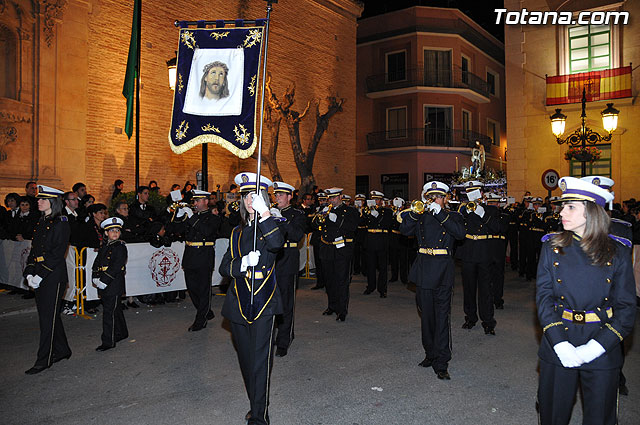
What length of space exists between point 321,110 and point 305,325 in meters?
19.9

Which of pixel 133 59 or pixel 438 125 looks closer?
pixel 133 59

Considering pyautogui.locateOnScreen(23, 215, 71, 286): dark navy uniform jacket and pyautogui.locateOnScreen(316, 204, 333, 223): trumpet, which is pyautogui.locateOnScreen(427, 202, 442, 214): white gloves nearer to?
pyautogui.locateOnScreen(316, 204, 333, 223): trumpet

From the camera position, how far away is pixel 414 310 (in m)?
9.50

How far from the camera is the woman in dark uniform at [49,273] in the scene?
19.9ft

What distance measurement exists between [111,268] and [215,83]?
3.03 m

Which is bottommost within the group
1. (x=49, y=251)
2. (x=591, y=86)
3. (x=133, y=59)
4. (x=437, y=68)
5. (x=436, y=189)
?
(x=49, y=251)

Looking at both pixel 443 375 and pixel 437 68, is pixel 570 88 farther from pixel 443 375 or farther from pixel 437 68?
pixel 437 68

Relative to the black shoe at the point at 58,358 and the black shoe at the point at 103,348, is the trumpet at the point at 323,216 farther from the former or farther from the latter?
the black shoe at the point at 58,358

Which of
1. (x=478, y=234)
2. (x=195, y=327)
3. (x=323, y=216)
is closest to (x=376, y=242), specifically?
(x=323, y=216)

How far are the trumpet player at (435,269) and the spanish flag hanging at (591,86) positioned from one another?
1432 centimetres

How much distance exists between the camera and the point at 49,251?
6.13m

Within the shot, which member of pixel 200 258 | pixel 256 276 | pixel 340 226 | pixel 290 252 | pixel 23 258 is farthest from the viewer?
pixel 23 258

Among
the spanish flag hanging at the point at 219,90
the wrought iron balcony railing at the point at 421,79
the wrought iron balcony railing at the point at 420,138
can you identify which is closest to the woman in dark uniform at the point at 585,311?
the spanish flag hanging at the point at 219,90

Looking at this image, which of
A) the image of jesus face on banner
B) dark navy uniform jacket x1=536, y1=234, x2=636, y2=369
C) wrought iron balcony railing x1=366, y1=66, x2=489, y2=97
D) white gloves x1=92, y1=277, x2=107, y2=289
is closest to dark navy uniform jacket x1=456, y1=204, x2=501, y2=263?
the image of jesus face on banner
